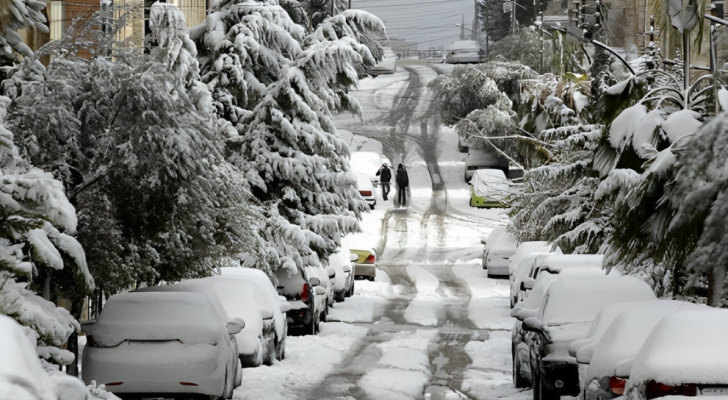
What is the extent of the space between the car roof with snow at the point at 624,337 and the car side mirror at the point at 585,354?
0.52 feet

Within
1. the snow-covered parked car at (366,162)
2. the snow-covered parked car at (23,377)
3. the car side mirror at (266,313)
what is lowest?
the snow-covered parked car at (366,162)

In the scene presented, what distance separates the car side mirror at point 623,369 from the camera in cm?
977

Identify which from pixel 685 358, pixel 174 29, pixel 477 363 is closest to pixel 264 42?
pixel 174 29

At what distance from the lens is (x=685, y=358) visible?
852cm

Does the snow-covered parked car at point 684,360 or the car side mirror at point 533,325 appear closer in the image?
the snow-covered parked car at point 684,360

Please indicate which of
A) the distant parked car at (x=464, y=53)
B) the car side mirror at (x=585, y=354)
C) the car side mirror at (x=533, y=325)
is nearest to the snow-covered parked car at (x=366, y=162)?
the distant parked car at (x=464, y=53)

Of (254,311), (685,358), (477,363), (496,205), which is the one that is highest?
(685,358)

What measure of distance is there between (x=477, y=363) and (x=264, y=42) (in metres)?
11.3

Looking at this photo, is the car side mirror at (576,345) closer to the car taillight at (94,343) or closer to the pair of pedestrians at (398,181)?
the car taillight at (94,343)

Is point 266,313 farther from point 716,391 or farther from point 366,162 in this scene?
point 366,162

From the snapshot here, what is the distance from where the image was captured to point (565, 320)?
45.7ft

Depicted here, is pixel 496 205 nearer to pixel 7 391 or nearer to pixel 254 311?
pixel 254 311

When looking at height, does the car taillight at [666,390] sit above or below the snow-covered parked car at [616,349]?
above

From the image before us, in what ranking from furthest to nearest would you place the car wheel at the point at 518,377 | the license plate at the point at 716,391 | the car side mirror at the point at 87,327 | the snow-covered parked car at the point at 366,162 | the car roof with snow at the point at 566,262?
the snow-covered parked car at the point at 366,162 < the car roof with snow at the point at 566,262 < the car wheel at the point at 518,377 < the car side mirror at the point at 87,327 < the license plate at the point at 716,391
